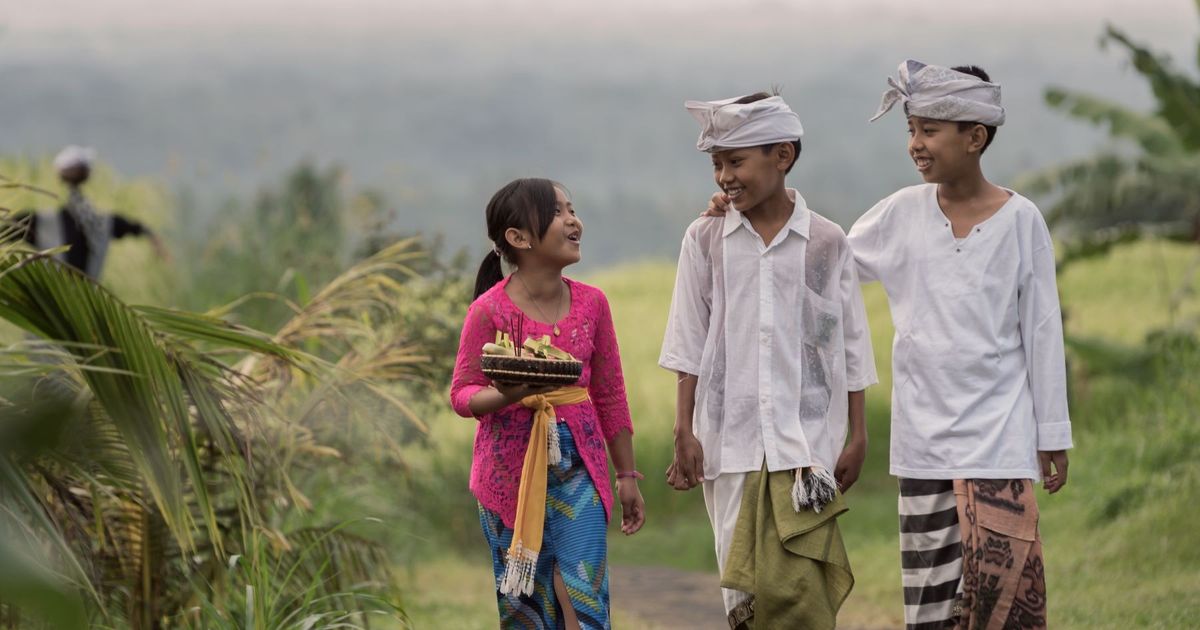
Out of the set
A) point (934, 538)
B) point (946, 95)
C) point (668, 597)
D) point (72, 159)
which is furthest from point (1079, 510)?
point (72, 159)

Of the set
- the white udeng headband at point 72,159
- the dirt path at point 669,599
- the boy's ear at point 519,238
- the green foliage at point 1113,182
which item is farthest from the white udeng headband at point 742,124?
the green foliage at point 1113,182

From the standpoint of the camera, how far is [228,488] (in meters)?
6.38

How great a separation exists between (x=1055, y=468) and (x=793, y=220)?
102cm

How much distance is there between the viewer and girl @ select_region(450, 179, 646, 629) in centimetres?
428

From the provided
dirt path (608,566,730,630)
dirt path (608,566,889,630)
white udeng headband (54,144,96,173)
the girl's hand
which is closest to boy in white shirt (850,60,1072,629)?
the girl's hand

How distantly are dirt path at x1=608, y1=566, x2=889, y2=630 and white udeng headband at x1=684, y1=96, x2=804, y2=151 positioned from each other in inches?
129

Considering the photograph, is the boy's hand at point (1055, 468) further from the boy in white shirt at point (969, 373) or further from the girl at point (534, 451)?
the girl at point (534, 451)

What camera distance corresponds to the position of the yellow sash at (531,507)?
14.0ft

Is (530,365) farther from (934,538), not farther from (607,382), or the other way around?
(934,538)

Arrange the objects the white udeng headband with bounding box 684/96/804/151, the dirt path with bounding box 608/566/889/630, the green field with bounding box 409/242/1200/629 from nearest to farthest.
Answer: the white udeng headband with bounding box 684/96/804/151 → the green field with bounding box 409/242/1200/629 → the dirt path with bounding box 608/566/889/630

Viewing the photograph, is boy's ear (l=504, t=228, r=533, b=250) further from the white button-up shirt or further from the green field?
the green field

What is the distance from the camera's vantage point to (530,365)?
3992 millimetres

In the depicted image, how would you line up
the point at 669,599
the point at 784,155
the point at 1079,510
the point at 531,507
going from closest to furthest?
1. the point at 531,507
2. the point at 784,155
3. the point at 669,599
4. the point at 1079,510

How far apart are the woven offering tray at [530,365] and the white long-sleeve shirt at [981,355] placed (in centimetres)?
104
